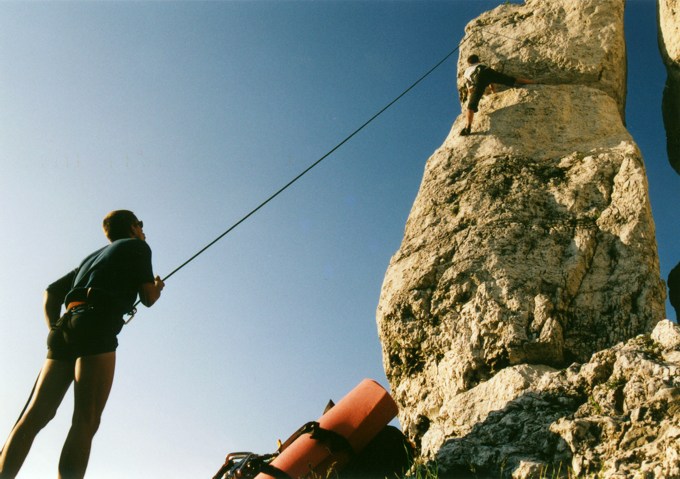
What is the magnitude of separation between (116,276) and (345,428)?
2.41m

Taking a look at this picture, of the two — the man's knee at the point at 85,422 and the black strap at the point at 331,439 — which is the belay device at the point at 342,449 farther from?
the man's knee at the point at 85,422

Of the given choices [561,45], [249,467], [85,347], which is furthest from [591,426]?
[561,45]

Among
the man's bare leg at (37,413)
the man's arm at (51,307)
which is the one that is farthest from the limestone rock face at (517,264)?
the man's arm at (51,307)

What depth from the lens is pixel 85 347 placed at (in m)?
4.04

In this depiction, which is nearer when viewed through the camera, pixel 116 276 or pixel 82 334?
pixel 82 334

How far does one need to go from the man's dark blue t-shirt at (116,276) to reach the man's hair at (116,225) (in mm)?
280

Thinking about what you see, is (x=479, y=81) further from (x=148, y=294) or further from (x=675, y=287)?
(x=148, y=294)

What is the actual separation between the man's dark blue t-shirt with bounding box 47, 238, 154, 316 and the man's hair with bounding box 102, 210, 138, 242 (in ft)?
0.92

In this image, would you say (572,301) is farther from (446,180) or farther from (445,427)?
(446,180)

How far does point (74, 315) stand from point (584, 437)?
3.57 metres

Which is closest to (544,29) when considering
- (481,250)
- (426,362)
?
(481,250)

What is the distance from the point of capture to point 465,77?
9602mm

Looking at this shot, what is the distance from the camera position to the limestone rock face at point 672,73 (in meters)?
9.49

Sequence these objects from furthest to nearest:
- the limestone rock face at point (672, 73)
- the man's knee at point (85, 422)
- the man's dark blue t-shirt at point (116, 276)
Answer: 1. the limestone rock face at point (672, 73)
2. the man's dark blue t-shirt at point (116, 276)
3. the man's knee at point (85, 422)
